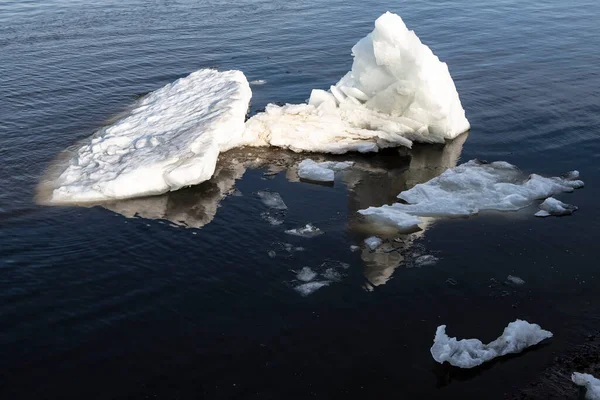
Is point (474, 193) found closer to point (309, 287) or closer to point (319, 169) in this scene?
point (319, 169)

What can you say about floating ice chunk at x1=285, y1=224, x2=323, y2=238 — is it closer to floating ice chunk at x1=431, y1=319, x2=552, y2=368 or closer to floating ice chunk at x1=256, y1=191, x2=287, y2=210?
floating ice chunk at x1=256, y1=191, x2=287, y2=210

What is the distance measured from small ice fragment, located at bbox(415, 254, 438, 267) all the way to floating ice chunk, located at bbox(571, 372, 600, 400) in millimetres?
4360

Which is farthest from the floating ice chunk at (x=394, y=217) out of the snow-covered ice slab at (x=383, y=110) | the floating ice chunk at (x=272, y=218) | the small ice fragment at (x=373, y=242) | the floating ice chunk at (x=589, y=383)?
the floating ice chunk at (x=589, y=383)

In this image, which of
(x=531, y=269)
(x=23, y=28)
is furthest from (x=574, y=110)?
(x=23, y=28)

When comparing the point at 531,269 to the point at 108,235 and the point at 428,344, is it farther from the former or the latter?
the point at 108,235

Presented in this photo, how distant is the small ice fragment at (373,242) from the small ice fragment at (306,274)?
1871 millimetres

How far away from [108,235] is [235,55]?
17.3m

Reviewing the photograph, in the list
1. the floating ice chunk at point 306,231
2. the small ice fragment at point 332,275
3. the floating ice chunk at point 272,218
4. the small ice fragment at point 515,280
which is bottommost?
the small ice fragment at point 515,280

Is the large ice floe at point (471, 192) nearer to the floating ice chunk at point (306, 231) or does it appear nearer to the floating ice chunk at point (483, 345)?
the floating ice chunk at point (306, 231)

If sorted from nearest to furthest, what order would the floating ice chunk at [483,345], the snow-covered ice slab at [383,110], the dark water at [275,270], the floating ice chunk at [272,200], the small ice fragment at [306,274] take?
the dark water at [275,270], the floating ice chunk at [483,345], the small ice fragment at [306,274], the floating ice chunk at [272,200], the snow-covered ice slab at [383,110]

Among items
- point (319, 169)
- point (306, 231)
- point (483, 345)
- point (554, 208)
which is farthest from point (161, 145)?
point (483, 345)

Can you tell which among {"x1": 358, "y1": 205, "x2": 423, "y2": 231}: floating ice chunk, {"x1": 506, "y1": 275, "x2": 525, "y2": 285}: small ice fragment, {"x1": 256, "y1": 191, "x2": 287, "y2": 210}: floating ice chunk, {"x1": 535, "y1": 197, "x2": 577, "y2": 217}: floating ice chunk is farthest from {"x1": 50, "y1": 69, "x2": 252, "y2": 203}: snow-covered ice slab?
{"x1": 535, "y1": 197, "x2": 577, "y2": 217}: floating ice chunk

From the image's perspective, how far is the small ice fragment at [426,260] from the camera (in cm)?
1554

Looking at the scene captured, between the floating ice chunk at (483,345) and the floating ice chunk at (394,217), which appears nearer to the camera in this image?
the floating ice chunk at (483,345)
